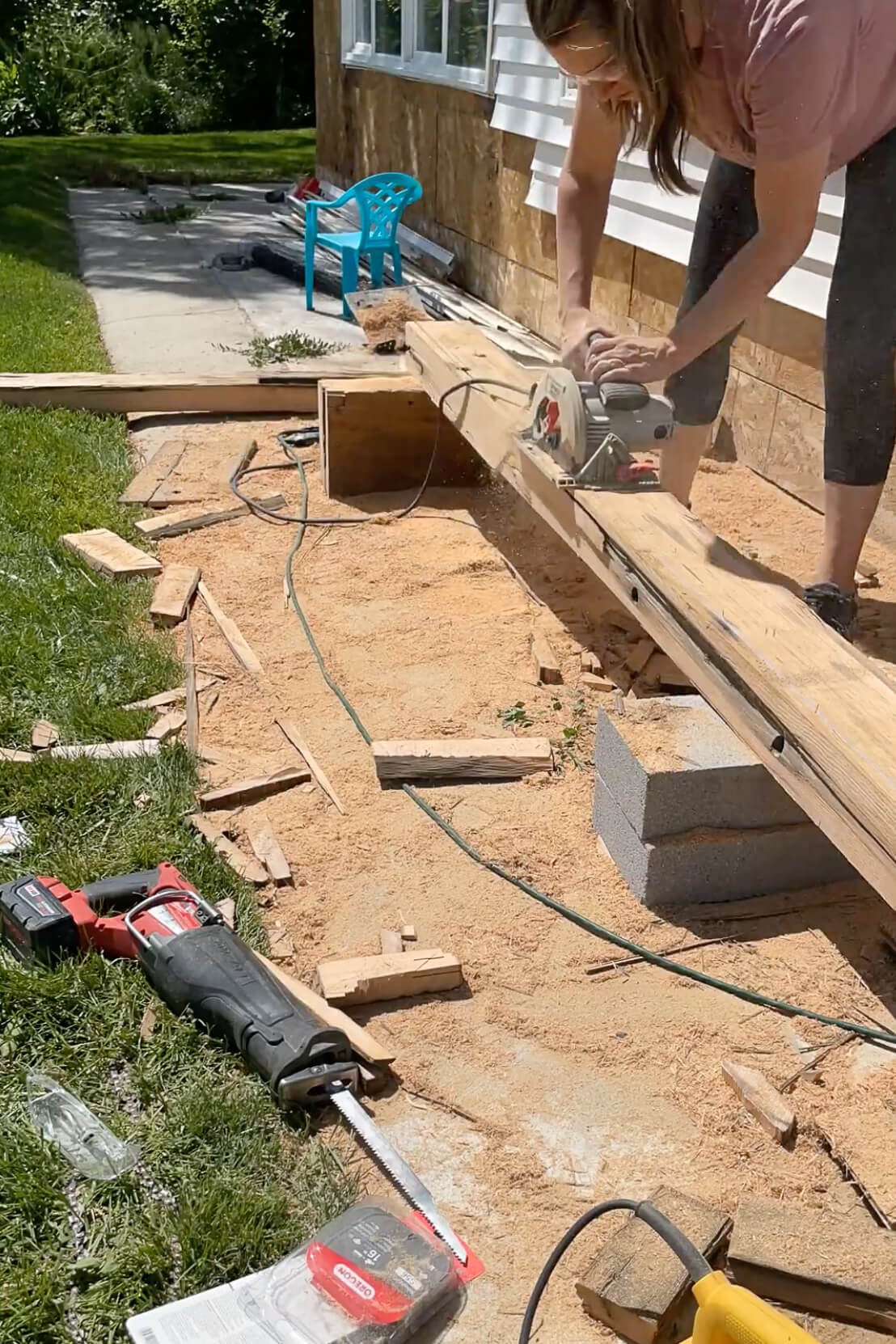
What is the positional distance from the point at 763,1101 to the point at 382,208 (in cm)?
683

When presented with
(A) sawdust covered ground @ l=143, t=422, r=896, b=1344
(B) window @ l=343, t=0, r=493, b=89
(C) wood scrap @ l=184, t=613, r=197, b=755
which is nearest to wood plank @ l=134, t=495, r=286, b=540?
(A) sawdust covered ground @ l=143, t=422, r=896, b=1344

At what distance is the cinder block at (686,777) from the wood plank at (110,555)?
2.13 metres

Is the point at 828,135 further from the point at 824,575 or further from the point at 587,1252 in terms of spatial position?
the point at 587,1252

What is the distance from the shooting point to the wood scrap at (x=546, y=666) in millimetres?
3686

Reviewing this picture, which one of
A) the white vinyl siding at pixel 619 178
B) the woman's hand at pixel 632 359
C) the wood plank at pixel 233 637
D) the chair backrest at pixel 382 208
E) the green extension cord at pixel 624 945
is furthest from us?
the chair backrest at pixel 382 208

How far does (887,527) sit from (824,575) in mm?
1172

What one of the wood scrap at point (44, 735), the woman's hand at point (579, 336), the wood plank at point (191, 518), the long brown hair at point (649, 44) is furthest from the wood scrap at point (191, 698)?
the long brown hair at point (649, 44)

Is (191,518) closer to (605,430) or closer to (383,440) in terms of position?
(383,440)

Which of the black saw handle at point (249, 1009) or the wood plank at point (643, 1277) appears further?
the black saw handle at point (249, 1009)

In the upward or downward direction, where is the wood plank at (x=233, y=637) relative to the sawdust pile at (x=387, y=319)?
downward

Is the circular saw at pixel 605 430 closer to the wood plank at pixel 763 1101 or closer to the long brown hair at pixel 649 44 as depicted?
the long brown hair at pixel 649 44

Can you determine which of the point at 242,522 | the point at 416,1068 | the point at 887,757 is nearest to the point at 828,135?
the point at 887,757

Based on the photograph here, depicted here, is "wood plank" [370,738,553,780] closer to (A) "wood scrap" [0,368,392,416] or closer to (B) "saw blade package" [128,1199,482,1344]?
(B) "saw blade package" [128,1199,482,1344]

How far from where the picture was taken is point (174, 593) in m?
4.16
